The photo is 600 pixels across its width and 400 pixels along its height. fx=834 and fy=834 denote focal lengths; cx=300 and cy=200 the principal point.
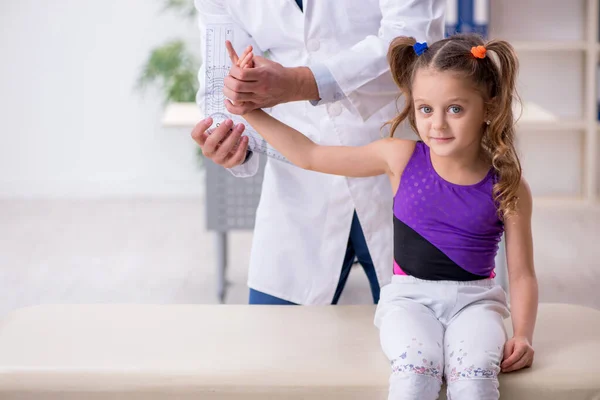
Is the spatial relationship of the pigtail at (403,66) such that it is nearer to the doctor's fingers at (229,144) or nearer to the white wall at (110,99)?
the doctor's fingers at (229,144)

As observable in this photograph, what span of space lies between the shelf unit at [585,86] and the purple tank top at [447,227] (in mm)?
2966

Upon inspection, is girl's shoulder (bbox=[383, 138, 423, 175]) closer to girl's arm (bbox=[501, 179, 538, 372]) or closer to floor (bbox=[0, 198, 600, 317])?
girl's arm (bbox=[501, 179, 538, 372])

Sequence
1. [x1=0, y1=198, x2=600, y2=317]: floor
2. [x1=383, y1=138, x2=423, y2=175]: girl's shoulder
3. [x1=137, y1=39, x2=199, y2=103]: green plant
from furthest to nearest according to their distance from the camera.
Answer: [x1=137, y1=39, x2=199, y2=103]: green plant → [x1=0, y1=198, x2=600, y2=317]: floor → [x1=383, y1=138, x2=423, y2=175]: girl's shoulder

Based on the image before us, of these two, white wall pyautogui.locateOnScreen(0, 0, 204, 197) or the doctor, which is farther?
→ white wall pyautogui.locateOnScreen(0, 0, 204, 197)

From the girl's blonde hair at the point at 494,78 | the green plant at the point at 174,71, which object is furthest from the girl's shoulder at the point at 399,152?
the green plant at the point at 174,71

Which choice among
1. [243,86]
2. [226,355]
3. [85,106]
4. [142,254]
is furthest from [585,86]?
[226,355]

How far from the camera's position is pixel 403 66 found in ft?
4.52

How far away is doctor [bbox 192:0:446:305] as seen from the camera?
1.37 meters

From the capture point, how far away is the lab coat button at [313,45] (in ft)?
4.77

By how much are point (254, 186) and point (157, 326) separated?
156 cm

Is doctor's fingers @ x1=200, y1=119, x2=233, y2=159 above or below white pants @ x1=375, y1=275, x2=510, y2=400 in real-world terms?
above

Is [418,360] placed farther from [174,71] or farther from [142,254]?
[174,71]

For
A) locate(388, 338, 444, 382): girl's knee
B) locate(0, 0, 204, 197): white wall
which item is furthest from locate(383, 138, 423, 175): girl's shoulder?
locate(0, 0, 204, 197): white wall

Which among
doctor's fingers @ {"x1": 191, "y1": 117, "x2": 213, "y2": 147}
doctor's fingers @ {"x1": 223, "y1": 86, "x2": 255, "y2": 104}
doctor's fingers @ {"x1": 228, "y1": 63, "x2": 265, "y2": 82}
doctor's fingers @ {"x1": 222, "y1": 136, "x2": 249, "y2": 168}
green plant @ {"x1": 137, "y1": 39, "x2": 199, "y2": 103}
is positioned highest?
green plant @ {"x1": 137, "y1": 39, "x2": 199, "y2": 103}
